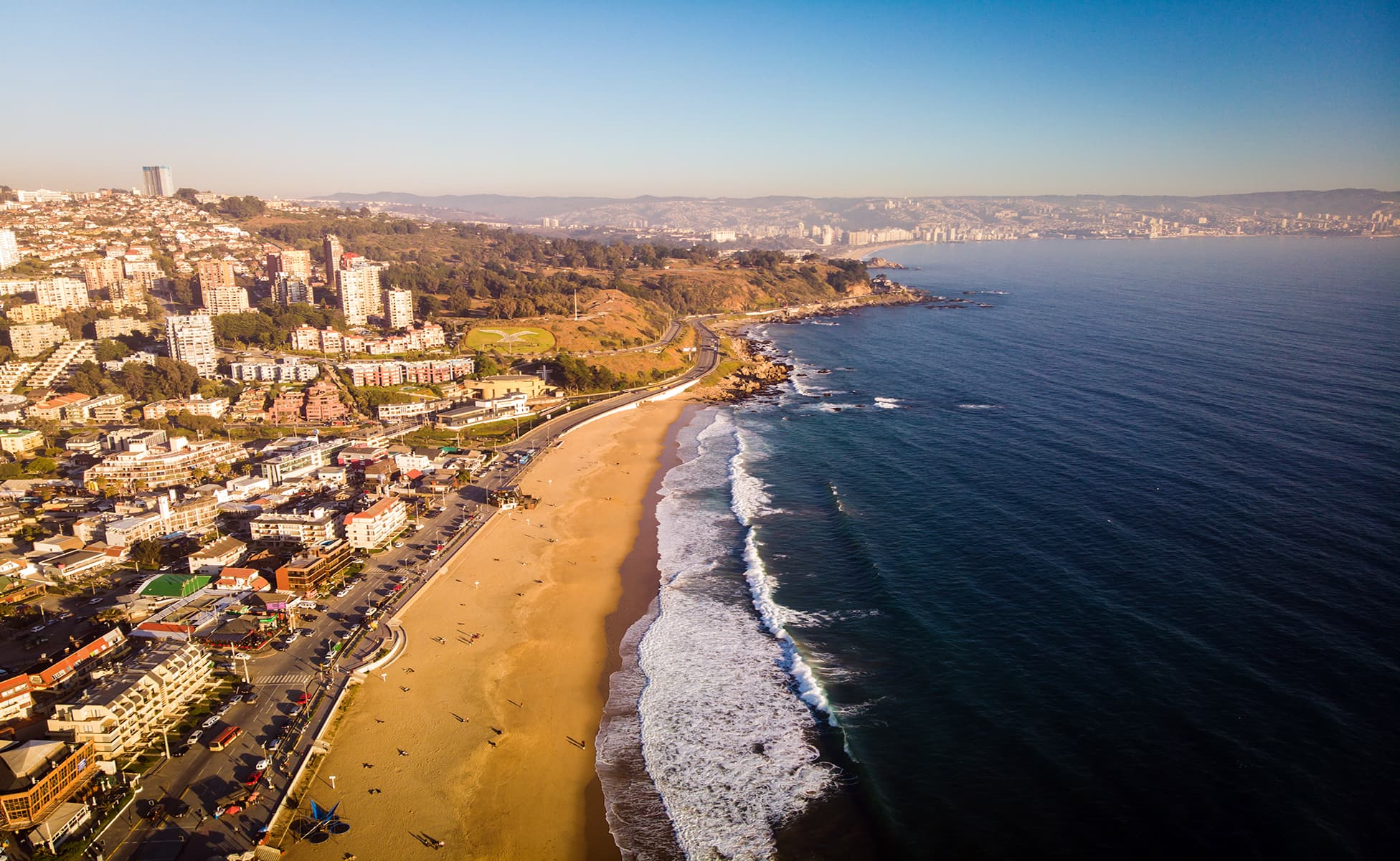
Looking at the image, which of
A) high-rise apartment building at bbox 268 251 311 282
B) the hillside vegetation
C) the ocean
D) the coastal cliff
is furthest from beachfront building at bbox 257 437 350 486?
high-rise apartment building at bbox 268 251 311 282

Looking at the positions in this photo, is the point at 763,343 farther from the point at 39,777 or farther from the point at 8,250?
the point at 8,250

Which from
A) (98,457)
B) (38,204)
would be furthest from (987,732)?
(38,204)

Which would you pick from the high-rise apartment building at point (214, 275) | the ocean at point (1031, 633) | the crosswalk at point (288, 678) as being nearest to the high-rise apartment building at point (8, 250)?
the high-rise apartment building at point (214, 275)

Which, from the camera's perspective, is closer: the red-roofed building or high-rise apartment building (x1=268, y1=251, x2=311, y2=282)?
the red-roofed building

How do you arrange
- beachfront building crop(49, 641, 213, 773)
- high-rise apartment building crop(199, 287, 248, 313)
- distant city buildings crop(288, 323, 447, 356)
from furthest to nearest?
high-rise apartment building crop(199, 287, 248, 313) < distant city buildings crop(288, 323, 447, 356) < beachfront building crop(49, 641, 213, 773)

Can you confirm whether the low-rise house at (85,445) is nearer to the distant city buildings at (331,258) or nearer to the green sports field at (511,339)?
the green sports field at (511,339)

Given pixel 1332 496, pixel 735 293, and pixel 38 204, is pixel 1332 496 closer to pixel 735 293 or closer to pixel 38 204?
pixel 735 293

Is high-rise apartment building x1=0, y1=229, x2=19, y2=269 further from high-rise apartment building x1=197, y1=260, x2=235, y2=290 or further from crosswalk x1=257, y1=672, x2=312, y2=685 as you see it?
crosswalk x1=257, y1=672, x2=312, y2=685
